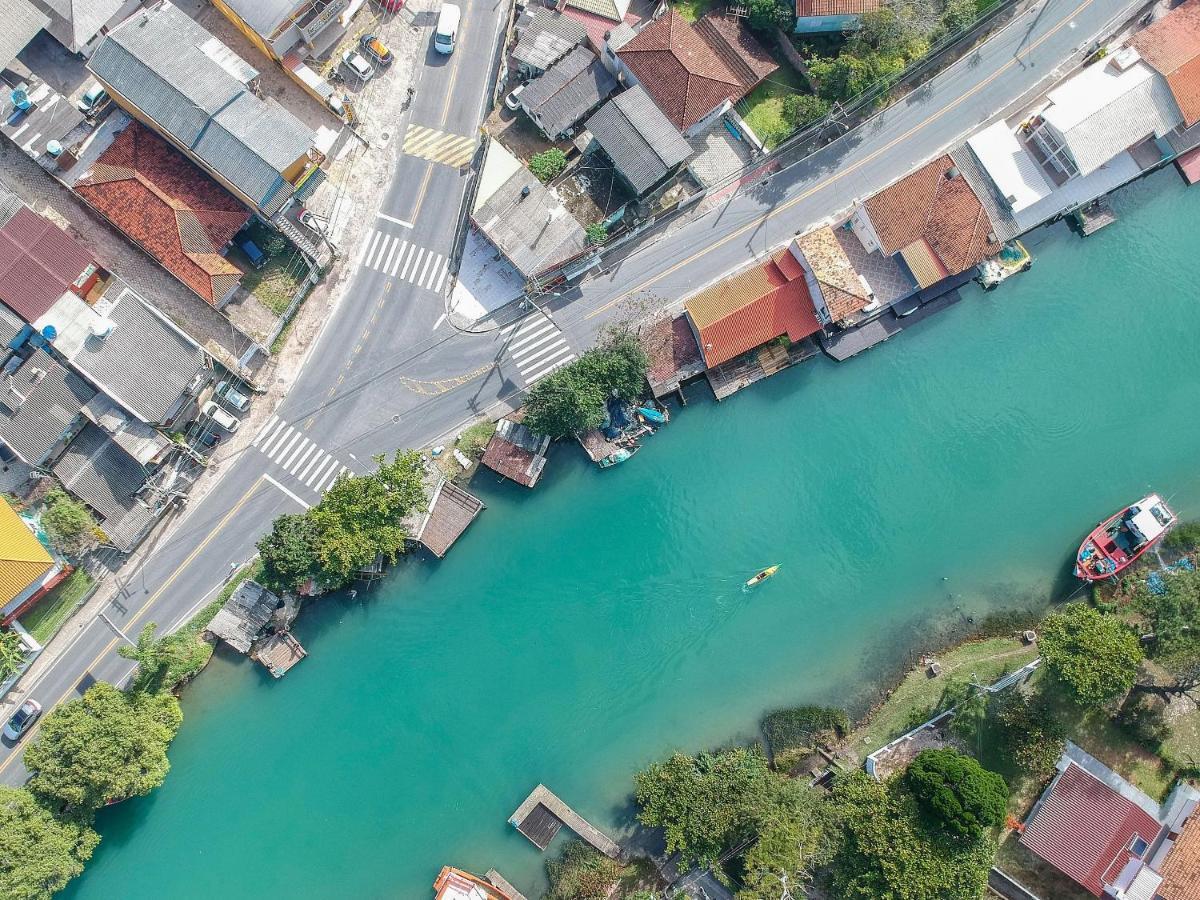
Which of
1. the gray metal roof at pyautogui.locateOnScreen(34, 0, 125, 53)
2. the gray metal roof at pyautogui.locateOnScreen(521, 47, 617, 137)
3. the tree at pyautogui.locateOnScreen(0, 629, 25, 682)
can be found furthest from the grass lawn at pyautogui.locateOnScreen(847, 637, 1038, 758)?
the gray metal roof at pyautogui.locateOnScreen(34, 0, 125, 53)

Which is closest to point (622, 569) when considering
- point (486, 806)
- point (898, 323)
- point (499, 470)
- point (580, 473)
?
point (580, 473)

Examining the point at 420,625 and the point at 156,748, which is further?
the point at 420,625

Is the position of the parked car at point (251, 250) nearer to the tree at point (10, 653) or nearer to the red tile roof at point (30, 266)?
the red tile roof at point (30, 266)

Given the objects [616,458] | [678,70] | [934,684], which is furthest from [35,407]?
[934,684]

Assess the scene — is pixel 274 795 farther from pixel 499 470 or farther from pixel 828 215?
pixel 828 215

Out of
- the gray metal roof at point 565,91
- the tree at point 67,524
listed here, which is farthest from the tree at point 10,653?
the gray metal roof at point 565,91

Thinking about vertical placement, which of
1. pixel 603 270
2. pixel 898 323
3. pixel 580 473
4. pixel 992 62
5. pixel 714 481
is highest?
pixel 992 62
